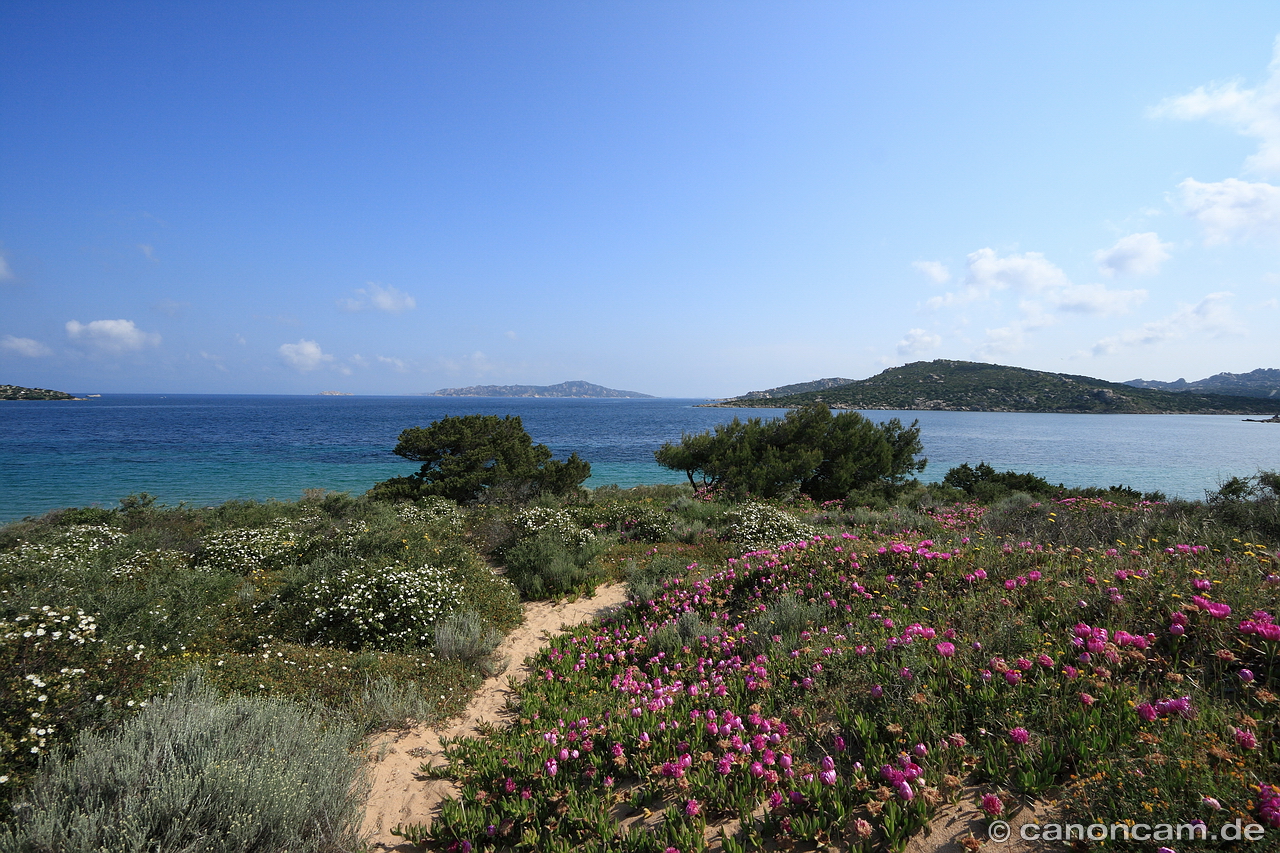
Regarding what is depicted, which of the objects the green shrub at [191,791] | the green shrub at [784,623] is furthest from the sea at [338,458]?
the green shrub at [191,791]

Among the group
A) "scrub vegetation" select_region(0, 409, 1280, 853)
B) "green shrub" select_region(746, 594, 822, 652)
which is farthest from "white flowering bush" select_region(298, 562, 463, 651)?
"green shrub" select_region(746, 594, 822, 652)

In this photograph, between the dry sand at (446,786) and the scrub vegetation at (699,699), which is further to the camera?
the scrub vegetation at (699,699)

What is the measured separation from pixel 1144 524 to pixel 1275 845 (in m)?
7.36

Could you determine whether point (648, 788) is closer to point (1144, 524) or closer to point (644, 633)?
point (644, 633)

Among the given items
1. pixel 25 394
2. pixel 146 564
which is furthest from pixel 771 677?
pixel 25 394

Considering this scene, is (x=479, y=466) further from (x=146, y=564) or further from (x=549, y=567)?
(x=146, y=564)

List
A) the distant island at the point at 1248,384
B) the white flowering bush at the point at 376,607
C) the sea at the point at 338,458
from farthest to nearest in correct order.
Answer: the distant island at the point at 1248,384, the sea at the point at 338,458, the white flowering bush at the point at 376,607

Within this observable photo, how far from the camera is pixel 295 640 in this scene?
638 centimetres

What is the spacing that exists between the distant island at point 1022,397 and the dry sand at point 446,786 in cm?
9979

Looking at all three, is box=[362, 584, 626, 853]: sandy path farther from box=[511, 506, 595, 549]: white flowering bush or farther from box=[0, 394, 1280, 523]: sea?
box=[0, 394, 1280, 523]: sea

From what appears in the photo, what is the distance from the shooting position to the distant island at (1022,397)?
325ft

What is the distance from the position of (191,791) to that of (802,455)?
56.8 feet

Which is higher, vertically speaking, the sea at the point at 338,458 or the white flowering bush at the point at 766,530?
the white flowering bush at the point at 766,530

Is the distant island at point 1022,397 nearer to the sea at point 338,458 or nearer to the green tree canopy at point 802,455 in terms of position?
the sea at point 338,458
